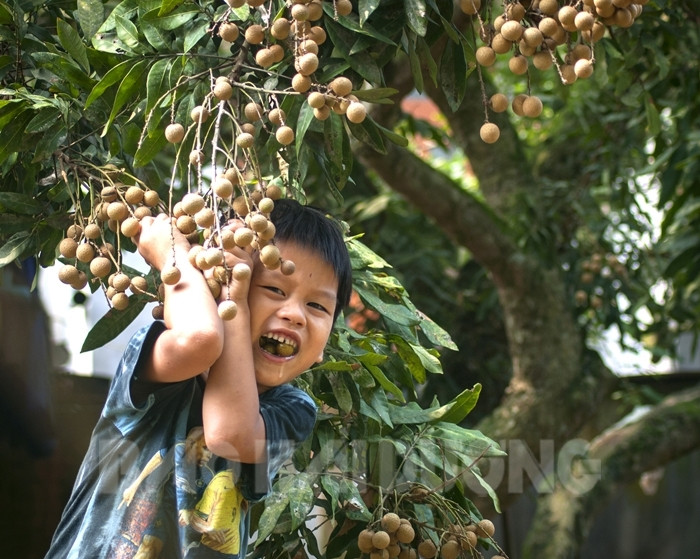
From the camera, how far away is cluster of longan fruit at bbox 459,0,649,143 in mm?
816

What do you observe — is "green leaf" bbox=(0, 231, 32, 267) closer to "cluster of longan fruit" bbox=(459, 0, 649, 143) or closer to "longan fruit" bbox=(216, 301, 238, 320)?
"longan fruit" bbox=(216, 301, 238, 320)

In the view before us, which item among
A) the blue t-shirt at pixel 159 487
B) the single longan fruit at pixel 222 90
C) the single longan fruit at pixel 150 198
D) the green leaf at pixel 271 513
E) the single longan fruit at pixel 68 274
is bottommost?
the green leaf at pixel 271 513

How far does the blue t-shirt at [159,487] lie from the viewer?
0.82 m

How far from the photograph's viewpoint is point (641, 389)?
267 cm

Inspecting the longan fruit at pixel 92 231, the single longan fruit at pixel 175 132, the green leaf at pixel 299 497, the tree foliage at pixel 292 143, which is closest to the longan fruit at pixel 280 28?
the tree foliage at pixel 292 143

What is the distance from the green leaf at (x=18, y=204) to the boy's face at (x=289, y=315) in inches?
10.2

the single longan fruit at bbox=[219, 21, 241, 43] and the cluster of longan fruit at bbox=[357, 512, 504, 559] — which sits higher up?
the single longan fruit at bbox=[219, 21, 241, 43]

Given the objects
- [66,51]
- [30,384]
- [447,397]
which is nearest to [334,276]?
[66,51]

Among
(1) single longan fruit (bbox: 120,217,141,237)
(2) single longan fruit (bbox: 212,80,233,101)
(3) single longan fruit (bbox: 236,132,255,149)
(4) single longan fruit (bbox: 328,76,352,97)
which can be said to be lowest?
(1) single longan fruit (bbox: 120,217,141,237)

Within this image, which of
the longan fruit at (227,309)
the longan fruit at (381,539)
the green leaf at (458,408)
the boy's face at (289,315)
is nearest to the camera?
the longan fruit at (227,309)

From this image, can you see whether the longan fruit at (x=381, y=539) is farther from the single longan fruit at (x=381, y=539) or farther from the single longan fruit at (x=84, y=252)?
the single longan fruit at (x=84, y=252)

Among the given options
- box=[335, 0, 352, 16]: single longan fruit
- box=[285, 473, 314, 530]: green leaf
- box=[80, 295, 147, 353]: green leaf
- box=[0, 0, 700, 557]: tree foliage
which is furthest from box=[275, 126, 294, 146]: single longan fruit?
box=[285, 473, 314, 530]: green leaf

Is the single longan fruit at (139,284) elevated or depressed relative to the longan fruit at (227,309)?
depressed

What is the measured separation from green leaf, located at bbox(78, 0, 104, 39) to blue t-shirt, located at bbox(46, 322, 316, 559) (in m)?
0.36
